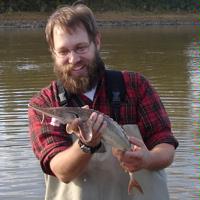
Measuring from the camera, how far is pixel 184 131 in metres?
11.0

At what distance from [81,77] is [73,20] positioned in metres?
0.34

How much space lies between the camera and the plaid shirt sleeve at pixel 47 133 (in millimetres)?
3656

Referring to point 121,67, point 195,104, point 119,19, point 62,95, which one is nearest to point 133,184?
point 62,95

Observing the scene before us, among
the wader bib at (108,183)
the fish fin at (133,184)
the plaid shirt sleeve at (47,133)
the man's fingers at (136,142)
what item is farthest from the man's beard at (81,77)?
the fish fin at (133,184)

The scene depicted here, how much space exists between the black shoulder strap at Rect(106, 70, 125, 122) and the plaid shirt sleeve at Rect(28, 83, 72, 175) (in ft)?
1.08

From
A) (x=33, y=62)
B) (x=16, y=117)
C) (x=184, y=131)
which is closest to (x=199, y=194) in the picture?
(x=184, y=131)

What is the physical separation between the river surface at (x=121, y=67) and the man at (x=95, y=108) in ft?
13.3

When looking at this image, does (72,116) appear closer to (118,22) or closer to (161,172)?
(161,172)

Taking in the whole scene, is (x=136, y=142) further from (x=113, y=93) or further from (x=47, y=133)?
(x=47, y=133)

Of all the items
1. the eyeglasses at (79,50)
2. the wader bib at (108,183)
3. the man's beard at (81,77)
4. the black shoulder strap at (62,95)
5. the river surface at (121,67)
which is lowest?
the river surface at (121,67)

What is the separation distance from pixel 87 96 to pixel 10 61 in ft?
74.0

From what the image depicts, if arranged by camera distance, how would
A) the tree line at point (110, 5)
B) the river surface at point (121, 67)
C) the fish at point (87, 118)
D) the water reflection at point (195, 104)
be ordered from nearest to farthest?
1. the fish at point (87, 118)
2. the river surface at point (121, 67)
3. the water reflection at point (195, 104)
4. the tree line at point (110, 5)

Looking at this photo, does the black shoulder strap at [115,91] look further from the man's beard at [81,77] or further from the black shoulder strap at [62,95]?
the black shoulder strap at [62,95]

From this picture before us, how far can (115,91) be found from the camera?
3.73 metres
